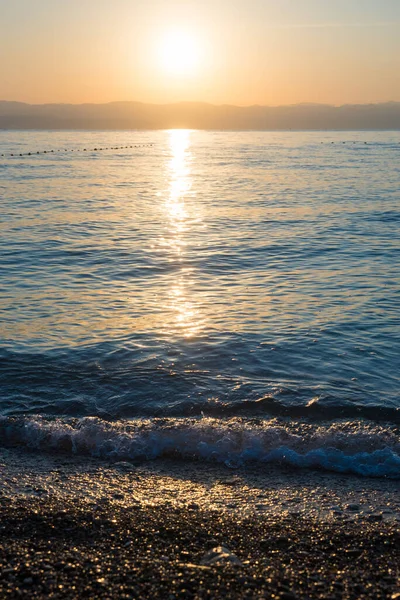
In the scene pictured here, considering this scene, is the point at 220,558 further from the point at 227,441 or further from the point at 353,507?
the point at 227,441

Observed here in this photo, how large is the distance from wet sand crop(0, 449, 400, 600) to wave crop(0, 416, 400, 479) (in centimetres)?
30

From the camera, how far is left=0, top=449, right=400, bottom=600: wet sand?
6180 millimetres

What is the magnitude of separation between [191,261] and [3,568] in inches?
764

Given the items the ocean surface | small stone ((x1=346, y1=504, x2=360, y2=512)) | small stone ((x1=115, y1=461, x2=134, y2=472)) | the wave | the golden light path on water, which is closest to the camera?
small stone ((x1=346, y1=504, x2=360, y2=512))

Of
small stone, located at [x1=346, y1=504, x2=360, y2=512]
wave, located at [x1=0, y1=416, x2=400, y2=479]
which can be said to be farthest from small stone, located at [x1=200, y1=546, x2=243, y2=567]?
wave, located at [x1=0, y1=416, x2=400, y2=479]

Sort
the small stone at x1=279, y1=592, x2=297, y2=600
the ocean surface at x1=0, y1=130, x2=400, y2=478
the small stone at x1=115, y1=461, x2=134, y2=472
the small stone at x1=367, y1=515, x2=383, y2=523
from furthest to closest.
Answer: the ocean surface at x1=0, y1=130, x2=400, y2=478, the small stone at x1=115, y1=461, x2=134, y2=472, the small stone at x1=367, y1=515, x2=383, y2=523, the small stone at x1=279, y1=592, x2=297, y2=600

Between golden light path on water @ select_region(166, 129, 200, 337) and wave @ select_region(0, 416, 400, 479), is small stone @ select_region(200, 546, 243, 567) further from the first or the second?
golden light path on water @ select_region(166, 129, 200, 337)

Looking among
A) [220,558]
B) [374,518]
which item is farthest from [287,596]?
[374,518]

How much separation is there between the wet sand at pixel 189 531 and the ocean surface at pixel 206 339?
67 cm

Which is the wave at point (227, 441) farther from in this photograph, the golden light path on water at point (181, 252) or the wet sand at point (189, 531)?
the golden light path on water at point (181, 252)

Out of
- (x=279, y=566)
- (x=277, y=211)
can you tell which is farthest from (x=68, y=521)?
(x=277, y=211)

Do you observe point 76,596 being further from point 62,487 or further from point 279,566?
point 62,487

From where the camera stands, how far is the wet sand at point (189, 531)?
20.3 feet

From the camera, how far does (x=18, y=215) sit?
37031 mm
